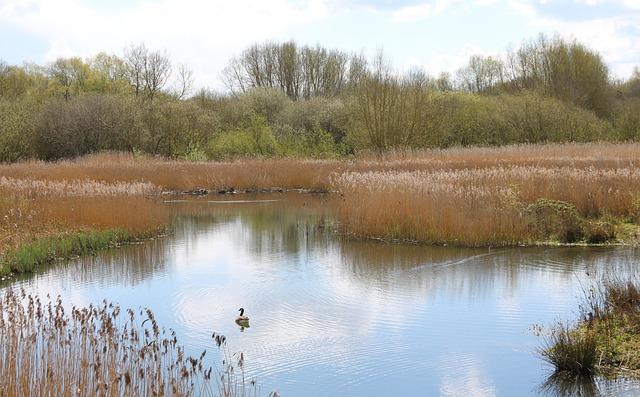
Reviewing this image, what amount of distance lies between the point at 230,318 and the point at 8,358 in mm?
3303

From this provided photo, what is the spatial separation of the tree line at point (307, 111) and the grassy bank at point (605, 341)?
19.1 m

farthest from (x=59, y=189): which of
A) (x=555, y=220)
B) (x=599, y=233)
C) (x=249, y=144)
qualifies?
(x=249, y=144)

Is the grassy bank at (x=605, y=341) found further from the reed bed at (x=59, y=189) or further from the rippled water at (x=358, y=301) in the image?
the reed bed at (x=59, y=189)

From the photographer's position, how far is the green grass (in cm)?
1082

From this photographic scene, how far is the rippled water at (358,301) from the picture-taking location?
6527 millimetres

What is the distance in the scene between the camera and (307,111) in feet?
125

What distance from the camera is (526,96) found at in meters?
31.5

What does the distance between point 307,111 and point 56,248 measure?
2674 cm

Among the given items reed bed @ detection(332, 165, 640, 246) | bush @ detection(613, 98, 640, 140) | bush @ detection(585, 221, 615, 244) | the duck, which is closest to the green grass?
the duck

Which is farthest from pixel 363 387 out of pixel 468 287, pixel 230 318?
pixel 468 287

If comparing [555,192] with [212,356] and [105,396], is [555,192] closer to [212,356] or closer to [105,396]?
[212,356]

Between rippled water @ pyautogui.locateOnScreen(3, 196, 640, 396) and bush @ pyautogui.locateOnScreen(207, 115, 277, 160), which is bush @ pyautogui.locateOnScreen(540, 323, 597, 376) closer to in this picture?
rippled water @ pyautogui.locateOnScreen(3, 196, 640, 396)

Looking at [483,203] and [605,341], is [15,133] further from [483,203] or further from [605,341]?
[605,341]

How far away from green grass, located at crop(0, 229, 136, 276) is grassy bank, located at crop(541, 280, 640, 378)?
7.58 meters
